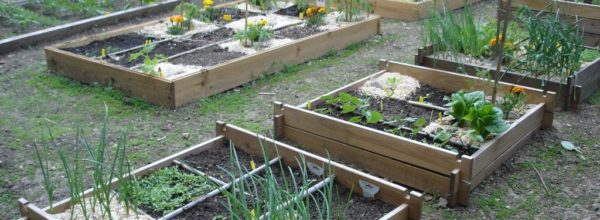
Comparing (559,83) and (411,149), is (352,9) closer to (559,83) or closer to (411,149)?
(559,83)

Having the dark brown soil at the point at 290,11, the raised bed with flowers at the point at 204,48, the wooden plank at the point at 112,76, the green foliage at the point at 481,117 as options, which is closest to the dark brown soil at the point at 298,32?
the raised bed with flowers at the point at 204,48

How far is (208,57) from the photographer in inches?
214

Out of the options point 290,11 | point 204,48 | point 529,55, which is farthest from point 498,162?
Answer: point 290,11

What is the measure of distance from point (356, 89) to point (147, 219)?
2178 millimetres

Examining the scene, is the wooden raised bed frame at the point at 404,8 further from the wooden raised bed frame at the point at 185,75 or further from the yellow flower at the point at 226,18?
the yellow flower at the point at 226,18

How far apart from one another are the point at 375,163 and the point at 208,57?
2239 mm

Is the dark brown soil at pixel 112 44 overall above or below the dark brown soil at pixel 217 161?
above

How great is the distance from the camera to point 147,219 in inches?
114

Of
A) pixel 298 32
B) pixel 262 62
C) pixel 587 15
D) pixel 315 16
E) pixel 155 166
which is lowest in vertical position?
pixel 155 166

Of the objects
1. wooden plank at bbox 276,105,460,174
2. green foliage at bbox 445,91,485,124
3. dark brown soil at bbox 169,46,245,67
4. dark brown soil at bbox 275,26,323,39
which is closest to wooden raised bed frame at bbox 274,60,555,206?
wooden plank at bbox 276,105,460,174

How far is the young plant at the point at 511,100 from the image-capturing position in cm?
405

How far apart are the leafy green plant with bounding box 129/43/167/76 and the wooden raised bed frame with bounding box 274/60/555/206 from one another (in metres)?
1.23

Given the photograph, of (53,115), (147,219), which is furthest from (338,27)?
(147,219)

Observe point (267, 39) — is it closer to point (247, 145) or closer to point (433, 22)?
point (433, 22)
